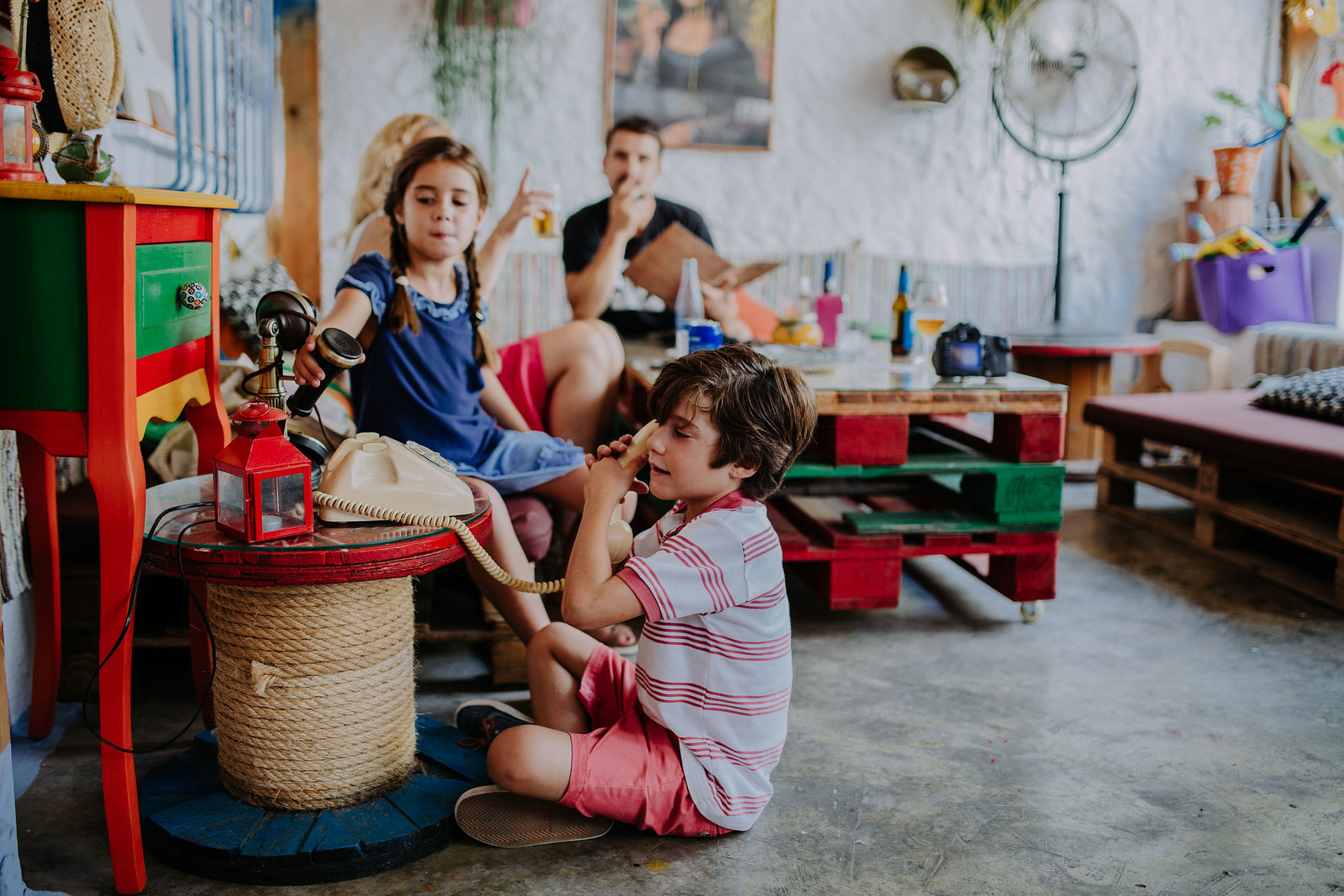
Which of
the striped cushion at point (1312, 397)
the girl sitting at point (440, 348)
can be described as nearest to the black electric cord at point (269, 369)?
the girl sitting at point (440, 348)

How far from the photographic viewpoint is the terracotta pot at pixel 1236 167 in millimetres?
5352

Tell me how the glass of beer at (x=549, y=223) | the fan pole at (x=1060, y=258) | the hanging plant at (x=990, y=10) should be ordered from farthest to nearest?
1. the hanging plant at (x=990, y=10)
2. the fan pole at (x=1060, y=258)
3. the glass of beer at (x=549, y=223)

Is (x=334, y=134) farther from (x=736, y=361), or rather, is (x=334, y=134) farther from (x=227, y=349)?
(x=736, y=361)

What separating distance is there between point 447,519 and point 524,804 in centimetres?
49

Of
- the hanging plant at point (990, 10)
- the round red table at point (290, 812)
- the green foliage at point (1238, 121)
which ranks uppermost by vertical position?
the hanging plant at point (990, 10)

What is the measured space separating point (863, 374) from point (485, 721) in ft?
4.69

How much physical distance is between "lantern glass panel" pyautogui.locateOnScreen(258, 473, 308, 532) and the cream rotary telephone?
0.15ft

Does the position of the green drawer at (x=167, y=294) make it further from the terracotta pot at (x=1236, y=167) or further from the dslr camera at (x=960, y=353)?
the terracotta pot at (x=1236, y=167)

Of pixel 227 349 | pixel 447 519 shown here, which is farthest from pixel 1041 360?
pixel 447 519

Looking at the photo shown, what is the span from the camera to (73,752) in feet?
6.37

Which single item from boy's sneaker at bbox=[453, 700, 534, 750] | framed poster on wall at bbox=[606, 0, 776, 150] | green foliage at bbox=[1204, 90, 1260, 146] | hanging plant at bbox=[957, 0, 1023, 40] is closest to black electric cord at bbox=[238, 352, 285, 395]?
boy's sneaker at bbox=[453, 700, 534, 750]

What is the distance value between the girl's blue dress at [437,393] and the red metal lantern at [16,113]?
70 centimetres

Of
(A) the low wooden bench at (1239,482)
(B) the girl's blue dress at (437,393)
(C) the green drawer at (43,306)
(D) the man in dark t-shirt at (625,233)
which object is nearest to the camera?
(C) the green drawer at (43,306)

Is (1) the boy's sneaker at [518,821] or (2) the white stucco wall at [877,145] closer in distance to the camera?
(1) the boy's sneaker at [518,821]
